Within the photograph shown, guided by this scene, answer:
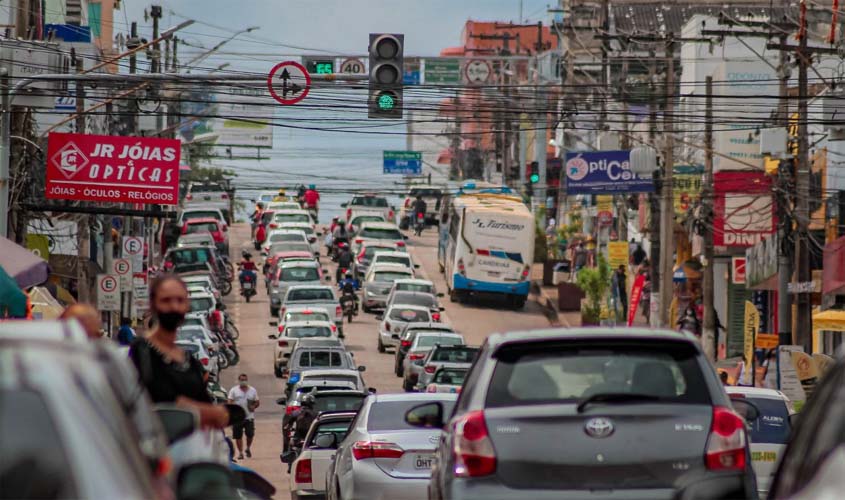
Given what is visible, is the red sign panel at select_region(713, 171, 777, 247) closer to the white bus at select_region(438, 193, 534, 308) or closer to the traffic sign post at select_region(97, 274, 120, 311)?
the white bus at select_region(438, 193, 534, 308)

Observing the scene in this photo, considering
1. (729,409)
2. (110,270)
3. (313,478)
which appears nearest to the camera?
(729,409)

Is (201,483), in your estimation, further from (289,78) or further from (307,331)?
(307,331)

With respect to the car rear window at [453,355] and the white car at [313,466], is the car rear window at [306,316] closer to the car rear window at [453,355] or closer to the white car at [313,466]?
the car rear window at [453,355]

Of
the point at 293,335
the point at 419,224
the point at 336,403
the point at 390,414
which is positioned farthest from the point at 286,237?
the point at 390,414

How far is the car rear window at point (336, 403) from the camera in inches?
1110

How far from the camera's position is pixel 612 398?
29.9 ft

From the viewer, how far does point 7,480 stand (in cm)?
521

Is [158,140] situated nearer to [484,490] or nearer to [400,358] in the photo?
[400,358]

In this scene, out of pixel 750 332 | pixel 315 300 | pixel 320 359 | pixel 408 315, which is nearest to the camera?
pixel 750 332

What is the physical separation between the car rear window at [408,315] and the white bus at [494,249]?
30.6 feet

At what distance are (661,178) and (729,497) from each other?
43906 mm

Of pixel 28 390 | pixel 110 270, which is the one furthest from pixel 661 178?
pixel 28 390

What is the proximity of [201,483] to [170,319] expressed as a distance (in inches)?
75.5

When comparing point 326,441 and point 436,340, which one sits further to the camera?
point 436,340
